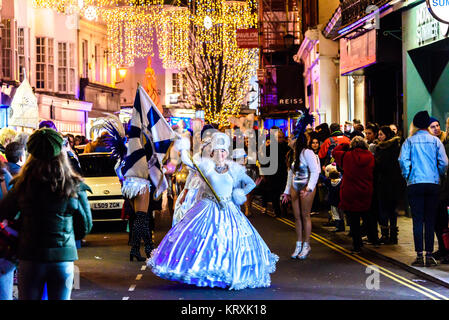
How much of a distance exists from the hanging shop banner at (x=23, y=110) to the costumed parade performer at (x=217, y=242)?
34.9 feet

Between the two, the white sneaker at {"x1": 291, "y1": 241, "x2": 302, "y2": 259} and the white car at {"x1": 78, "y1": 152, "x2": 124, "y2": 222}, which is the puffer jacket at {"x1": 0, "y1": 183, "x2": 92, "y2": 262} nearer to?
the white sneaker at {"x1": 291, "y1": 241, "x2": 302, "y2": 259}

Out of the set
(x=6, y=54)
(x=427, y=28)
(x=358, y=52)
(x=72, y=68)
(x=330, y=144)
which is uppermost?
(x=72, y=68)

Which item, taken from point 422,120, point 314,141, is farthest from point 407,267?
point 314,141

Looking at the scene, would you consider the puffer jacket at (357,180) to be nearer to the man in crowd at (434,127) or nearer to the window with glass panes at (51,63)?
the man in crowd at (434,127)

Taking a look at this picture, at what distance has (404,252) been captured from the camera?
502 inches

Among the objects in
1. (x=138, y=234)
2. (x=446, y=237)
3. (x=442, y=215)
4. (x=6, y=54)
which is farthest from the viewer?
(x=6, y=54)

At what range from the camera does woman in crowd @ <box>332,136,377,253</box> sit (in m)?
13.0

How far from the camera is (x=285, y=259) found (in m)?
12.4

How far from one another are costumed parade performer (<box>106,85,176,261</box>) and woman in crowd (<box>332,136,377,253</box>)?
3.04 meters

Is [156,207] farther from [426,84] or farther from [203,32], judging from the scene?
[203,32]

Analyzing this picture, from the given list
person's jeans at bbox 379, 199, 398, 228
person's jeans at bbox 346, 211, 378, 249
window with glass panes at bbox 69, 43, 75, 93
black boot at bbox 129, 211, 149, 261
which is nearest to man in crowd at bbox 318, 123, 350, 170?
person's jeans at bbox 379, 199, 398, 228

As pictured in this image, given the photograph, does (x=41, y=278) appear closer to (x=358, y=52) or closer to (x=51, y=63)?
(x=358, y=52)

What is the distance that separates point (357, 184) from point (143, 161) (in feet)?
11.8

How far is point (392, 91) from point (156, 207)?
9.48m
